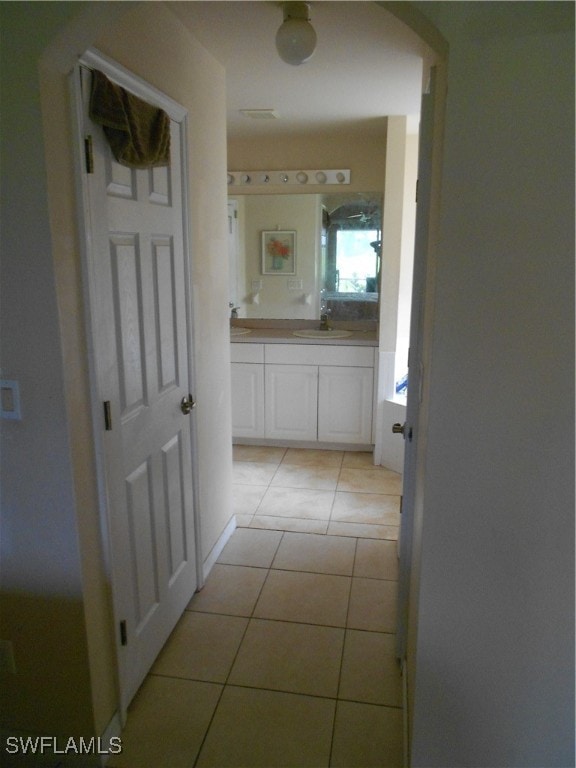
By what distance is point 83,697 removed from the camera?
1651 mm

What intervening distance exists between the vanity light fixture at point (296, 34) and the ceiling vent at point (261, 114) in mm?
Result: 1507

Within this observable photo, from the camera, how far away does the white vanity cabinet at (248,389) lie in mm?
4277

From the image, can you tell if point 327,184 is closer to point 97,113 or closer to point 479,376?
point 97,113

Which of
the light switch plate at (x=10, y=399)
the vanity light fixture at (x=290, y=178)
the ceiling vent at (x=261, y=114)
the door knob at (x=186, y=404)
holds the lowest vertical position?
the door knob at (x=186, y=404)

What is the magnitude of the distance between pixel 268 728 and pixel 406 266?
11.6 ft

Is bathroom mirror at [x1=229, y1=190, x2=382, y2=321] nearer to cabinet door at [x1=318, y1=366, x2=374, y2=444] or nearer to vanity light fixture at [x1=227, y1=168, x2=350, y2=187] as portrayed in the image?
vanity light fixture at [x1=227, y1=168, x2=350, y2=187]

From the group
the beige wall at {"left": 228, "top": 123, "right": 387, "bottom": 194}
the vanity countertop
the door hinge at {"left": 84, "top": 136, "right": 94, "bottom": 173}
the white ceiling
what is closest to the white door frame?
the door hinge at {"left": 84, "top": 136, "right": 94, "bottom": 173}

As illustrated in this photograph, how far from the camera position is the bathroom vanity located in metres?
4.15

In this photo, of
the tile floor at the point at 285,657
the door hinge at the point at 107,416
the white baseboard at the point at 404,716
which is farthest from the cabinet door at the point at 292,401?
the door hinge at the point at 107,416

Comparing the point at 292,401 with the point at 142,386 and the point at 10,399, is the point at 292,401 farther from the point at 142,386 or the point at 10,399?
the point at 10,399

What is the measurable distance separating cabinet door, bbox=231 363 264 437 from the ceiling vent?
172 cm

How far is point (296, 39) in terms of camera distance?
1.91m

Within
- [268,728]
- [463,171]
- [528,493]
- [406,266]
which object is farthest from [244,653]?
[406,266]

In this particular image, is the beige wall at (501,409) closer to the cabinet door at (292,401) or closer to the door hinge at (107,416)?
the door hinge at (107,416)
